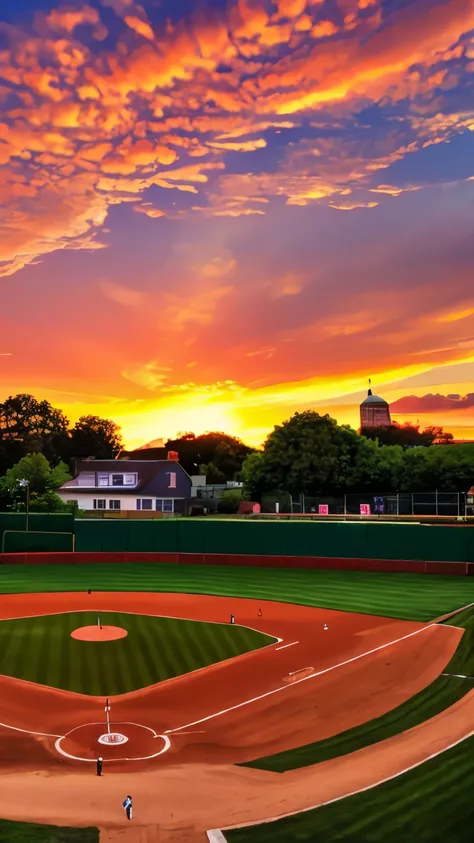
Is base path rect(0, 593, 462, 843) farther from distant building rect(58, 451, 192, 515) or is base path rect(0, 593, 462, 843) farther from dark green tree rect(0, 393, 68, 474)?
dark green tree rect(0, 393, 68, 474)

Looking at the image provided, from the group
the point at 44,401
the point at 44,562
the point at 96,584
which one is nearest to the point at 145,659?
the point at 96,584

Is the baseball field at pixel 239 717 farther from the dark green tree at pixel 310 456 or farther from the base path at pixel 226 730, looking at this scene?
the dark green tree at pixel 310 456

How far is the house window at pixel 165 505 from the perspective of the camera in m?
74.9

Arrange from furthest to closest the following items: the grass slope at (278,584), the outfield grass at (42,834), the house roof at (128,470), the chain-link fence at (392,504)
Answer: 1. the house roof at (128,470)
2. the chain-link fence at (392,504)
3. the grass slope at (278,584)
4. the outfield grass at (42,834)

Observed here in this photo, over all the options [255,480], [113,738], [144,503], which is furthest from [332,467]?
[113,738]

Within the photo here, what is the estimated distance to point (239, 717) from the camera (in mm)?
16438

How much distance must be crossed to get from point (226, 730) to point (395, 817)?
240 inches

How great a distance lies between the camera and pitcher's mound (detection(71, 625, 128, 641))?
23612 millimetres

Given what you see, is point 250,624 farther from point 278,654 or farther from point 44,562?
point 44,562

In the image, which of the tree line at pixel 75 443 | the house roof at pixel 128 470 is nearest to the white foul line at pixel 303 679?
the house roof at pixel 128 470

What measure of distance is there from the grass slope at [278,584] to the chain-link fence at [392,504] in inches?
663

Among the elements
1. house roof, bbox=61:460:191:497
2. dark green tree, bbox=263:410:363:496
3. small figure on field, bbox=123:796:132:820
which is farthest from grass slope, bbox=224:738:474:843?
house roof, bbox=61:460:191:497

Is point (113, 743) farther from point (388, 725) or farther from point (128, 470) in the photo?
point (128, 470)

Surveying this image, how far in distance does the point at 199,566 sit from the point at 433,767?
1190 inches
